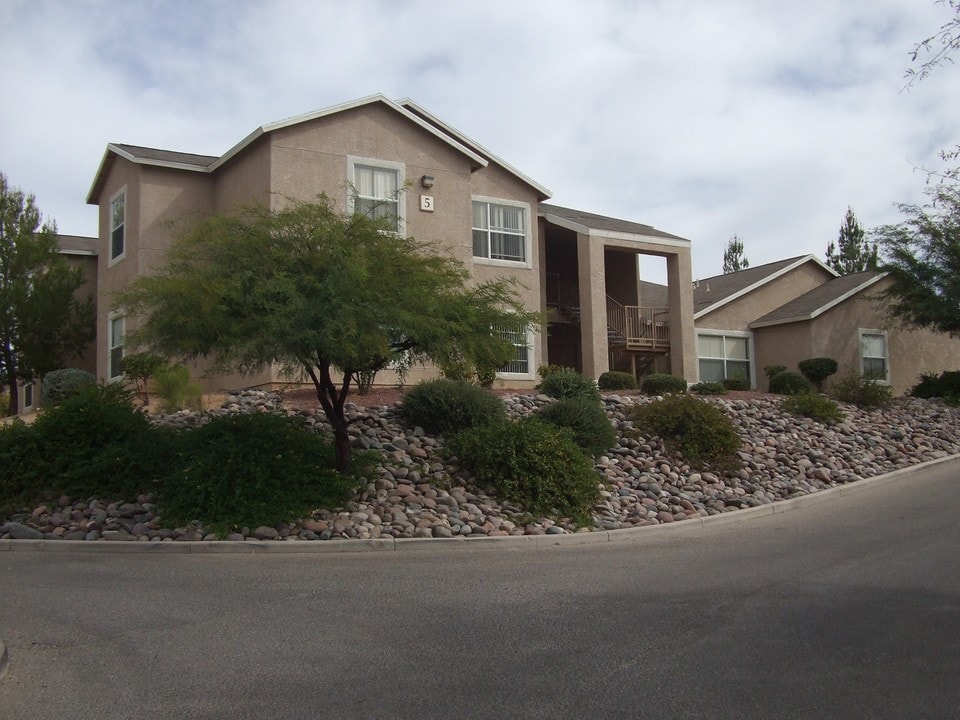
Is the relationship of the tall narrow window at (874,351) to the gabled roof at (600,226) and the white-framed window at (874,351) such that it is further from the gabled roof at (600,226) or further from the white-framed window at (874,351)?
the gabled roof at (600,226)

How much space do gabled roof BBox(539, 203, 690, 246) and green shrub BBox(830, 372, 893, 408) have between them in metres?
6.82

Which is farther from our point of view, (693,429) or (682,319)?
(682,319)

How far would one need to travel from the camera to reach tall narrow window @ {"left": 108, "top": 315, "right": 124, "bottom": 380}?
22.5 meters

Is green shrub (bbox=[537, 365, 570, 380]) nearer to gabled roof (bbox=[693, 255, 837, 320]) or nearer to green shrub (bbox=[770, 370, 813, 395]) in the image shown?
green shrub (bbox=[770, 370, 813, 395])

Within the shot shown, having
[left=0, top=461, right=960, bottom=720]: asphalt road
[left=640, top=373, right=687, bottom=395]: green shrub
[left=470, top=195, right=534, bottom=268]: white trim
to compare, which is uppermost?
[left=470, top=195, right=534, bottom=268]: white trim

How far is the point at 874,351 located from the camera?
30.3 m

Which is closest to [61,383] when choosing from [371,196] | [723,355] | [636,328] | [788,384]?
[371,196]

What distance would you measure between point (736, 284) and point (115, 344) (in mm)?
19940

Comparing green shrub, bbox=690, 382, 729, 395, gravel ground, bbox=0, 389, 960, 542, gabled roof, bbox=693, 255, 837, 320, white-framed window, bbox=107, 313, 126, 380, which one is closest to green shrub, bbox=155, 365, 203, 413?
gravel ground, bbox=0, 389, 960, 542

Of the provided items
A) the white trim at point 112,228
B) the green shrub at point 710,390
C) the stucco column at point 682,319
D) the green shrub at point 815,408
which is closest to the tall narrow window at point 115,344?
the white trim at point 112,228

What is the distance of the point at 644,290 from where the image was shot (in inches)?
1332

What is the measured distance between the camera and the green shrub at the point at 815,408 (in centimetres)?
2050

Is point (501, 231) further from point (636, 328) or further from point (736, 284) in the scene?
point (736, 284)

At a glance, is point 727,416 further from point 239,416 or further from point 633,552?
point 239,416
